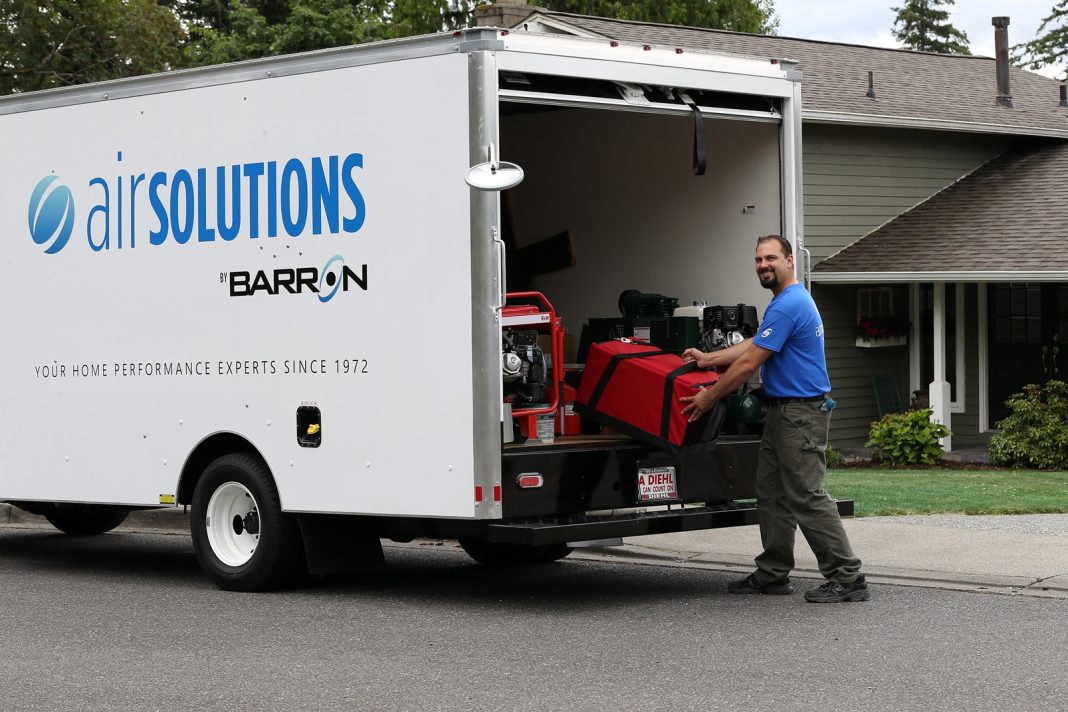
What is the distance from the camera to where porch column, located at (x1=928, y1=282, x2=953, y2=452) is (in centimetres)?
2017

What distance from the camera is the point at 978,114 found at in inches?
872

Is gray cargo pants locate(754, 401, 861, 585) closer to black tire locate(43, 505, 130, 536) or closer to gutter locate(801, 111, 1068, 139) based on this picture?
black tire locate(43, 505, 130, 536)

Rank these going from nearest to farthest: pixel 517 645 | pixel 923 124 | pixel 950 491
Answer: pixel 517 645, pixel 950 491, pixel 923 124

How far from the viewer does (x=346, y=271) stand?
9.05 meters

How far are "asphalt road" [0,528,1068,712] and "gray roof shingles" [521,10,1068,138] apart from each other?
38.0 feet

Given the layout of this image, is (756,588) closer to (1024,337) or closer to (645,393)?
(645,393)

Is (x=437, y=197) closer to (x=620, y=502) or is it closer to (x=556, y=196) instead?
(x=620, y=502)

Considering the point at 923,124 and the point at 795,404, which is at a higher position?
the point at 923,124

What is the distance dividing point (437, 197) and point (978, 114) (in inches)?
598

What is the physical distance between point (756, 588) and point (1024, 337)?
42.7ft

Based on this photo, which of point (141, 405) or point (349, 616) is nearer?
point (349, 616)

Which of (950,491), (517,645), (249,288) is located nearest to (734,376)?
(517,645)

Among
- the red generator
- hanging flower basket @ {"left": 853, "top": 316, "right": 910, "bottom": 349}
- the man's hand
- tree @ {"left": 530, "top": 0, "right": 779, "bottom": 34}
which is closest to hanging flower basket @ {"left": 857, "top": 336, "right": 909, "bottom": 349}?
hanging flower basket @ {"left": 853, "top": 316, "right": 910, "bottom": 349}

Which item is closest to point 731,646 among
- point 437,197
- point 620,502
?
point 620,502
